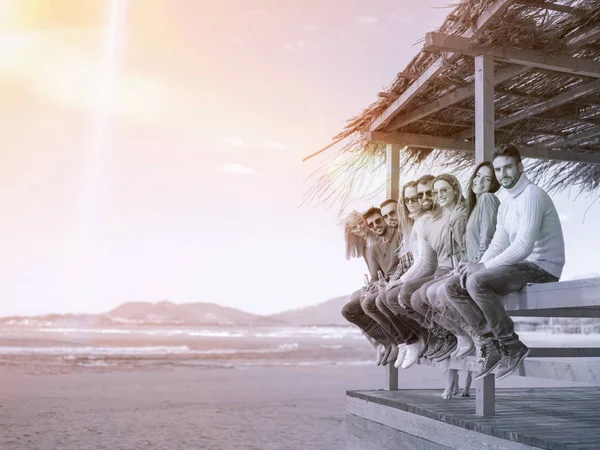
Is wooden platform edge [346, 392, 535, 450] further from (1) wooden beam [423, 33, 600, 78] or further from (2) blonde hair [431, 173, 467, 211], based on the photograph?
(1) wooden beam [423, 33, 600, 78]

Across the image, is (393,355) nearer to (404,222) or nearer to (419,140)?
(404,222)

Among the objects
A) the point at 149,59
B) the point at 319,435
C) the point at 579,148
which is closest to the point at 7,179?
the point at 149,59

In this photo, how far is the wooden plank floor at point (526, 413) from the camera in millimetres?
3807

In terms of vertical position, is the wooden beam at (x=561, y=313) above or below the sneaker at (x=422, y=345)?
above

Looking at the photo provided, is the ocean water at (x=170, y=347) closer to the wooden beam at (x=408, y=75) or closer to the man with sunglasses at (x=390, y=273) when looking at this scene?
the man with sunglasses at (x=390, y=273)

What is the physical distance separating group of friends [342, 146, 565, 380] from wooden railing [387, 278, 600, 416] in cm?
8

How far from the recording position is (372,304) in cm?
568

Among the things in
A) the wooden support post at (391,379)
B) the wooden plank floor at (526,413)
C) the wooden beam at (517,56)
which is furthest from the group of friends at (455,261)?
the wooden beam at (517,56)

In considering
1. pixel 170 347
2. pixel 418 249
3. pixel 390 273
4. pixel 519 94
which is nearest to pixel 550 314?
pixel 418 249

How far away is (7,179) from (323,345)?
16.0 m

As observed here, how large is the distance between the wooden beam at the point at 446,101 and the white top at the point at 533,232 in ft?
5.69

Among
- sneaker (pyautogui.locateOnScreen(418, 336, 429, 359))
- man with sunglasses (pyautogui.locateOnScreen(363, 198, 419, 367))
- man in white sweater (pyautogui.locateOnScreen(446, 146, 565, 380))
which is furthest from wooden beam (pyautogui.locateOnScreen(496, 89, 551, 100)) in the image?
sneaker (pyautogui.locateOnScreen(418, 336, 429, 359))

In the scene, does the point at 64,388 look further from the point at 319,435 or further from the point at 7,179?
the point at 7,179

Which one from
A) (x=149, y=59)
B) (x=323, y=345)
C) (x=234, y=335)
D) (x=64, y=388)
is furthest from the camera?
(x=234, y=335)
